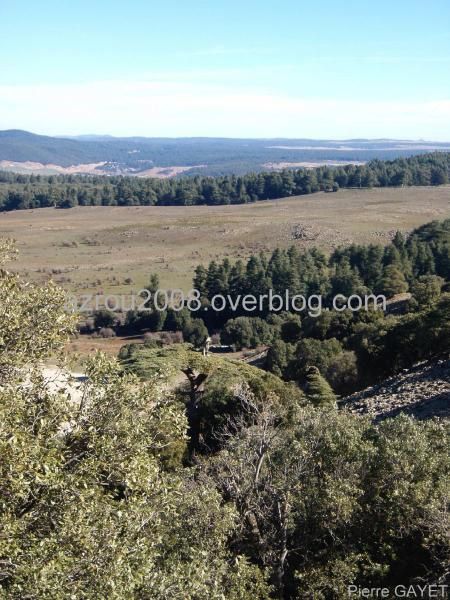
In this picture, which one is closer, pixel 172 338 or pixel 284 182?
pixel 172 338

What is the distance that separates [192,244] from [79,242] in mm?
18620

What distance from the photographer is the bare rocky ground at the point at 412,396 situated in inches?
843

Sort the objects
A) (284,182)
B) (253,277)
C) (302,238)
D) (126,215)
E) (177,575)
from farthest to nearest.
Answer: (284,182)
(126,215)
(302,238)
(253,277)
(177,575)

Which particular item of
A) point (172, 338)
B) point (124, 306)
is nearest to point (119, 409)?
point (172, 338)

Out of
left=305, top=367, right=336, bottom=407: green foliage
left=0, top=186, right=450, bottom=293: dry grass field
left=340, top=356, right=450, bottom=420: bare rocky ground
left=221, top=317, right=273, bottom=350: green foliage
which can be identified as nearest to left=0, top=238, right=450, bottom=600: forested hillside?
left=340, top=356, right=450, bottom=420: bare rocky ground

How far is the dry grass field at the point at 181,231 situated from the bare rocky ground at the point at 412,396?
40.0m

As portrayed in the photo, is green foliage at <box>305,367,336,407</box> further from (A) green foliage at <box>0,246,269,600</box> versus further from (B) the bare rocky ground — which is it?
(A) green foliage at <box>0,246,269,600</box>

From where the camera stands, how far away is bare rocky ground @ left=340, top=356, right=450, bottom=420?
2142cm

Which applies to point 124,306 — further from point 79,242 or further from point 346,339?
point 79,242

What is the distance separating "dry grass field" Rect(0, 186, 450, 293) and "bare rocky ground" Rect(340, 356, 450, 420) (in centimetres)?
4000

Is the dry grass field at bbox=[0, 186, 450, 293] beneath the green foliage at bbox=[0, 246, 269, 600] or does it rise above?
beneath

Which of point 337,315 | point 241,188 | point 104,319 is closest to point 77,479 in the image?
point 337,315

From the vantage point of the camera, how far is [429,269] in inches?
2184

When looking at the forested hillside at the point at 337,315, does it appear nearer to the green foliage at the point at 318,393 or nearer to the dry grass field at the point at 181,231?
the green foliage at the point at 318,393
